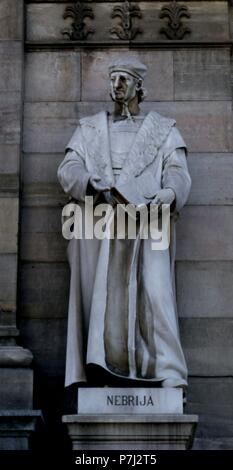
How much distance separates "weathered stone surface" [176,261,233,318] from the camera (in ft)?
50.2

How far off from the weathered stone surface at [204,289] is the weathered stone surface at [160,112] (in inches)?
60.2

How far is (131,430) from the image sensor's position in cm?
1317

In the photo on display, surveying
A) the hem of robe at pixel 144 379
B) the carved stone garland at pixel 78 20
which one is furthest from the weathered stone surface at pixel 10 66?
the hem of robe at pixel 144 379

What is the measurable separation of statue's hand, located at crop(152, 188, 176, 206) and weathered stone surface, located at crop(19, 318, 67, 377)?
6.38ft

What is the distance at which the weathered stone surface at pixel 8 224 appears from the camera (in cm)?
1529

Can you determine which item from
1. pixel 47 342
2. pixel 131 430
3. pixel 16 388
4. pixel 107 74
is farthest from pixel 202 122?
pixel 131 430

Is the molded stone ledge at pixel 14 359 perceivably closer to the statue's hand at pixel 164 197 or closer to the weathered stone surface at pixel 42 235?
the weathered stone surface at pixel 42 235

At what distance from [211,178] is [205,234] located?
730 mm

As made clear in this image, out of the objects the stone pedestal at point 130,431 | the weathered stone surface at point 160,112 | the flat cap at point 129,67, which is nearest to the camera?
the stone pedestal at point 130,431

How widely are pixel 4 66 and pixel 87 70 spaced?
1.05m

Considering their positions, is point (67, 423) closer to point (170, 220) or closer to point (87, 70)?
point (170, 220)

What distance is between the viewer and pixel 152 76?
16.5 m

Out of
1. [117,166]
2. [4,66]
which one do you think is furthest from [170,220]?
[4,66]

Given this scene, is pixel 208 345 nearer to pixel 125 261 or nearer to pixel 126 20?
pixel 125 261
